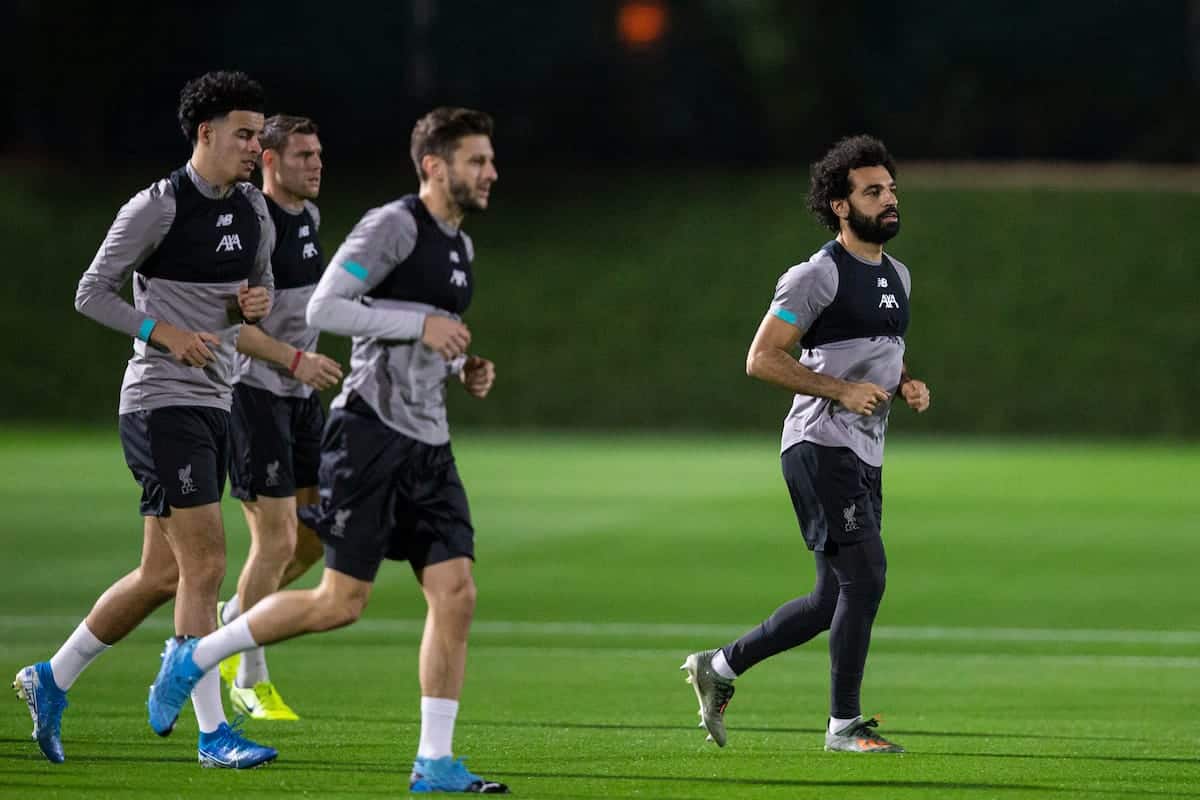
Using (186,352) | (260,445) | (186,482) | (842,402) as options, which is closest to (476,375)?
(186,352)

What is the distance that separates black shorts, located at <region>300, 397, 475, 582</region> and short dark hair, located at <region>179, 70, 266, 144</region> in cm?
139

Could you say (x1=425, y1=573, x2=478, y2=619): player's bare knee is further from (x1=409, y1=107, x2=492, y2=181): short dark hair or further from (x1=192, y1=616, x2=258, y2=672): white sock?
(x1=409, y1=107, x2=492, y2=181): short dark hair

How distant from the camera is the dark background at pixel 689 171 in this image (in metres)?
35.9

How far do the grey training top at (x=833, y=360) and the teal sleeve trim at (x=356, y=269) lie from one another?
1764mm

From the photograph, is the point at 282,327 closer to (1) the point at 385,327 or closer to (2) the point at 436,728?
(1) the point at 385,327

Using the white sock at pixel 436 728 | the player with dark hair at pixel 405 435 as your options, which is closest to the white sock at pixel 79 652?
the player with dark hair at pixel 405 435

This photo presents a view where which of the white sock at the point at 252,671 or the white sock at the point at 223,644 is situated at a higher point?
the white sock at the point at 223,644

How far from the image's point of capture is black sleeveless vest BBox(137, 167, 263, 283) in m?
7.32

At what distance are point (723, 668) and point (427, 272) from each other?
7.23ft

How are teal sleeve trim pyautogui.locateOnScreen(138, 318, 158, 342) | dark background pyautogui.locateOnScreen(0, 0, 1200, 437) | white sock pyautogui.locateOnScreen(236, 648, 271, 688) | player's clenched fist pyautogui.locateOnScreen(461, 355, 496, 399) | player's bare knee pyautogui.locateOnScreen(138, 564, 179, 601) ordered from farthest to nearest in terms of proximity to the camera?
dark background pyautogui.locateOnScreen(0, 0, 1200, 437), white sock pyautogui.locateOnScreen(236, 648, 271, 688), player's bare knee pyautogui.locateOnScreen(138, 564, 179, 601), teal sleeve trim pyautogui.locateOnScreen(138, 318, 158, 342), player's clenched fist pyautogui.locateOnScreen(461, 355, 496, 399)

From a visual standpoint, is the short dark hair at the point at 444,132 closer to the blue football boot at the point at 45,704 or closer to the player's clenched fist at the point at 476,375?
the player's clenched fist at the point at 476,375

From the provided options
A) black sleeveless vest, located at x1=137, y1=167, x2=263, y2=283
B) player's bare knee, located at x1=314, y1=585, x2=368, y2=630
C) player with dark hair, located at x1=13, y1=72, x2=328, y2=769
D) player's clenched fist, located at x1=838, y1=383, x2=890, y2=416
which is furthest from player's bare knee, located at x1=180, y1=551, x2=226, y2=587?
player's clenched fist, located at x1=838, y1=383, x2=890, y2=416

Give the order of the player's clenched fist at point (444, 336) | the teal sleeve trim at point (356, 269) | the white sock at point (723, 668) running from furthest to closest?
1. the white sock at point (723, 668)
2. the teal sleeve trim at point (356, 269)
3. the player's clenched fist at point (444, 336)

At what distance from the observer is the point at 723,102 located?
44.3 metres
